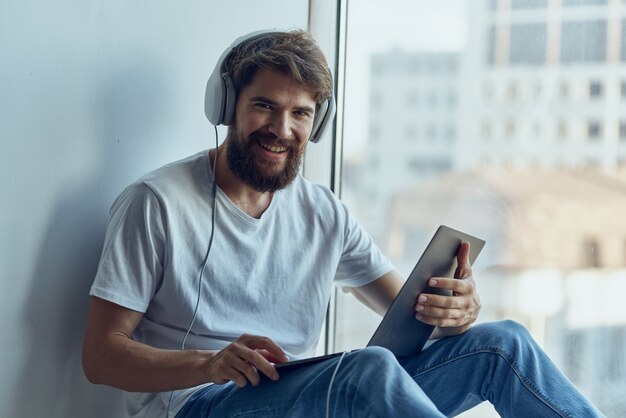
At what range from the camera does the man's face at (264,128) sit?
1566 millimetres

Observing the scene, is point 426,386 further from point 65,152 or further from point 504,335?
point 65,152

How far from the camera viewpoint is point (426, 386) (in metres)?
1.49

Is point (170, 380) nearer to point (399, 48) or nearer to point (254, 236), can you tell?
point (254, 236)

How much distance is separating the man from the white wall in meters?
0.10

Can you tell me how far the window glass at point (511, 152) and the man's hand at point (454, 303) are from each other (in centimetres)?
49

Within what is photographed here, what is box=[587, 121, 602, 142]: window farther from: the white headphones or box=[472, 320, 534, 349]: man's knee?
the white headphones

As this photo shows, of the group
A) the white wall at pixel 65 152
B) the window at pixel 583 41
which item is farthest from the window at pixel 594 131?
the white wall at pixel 65 152

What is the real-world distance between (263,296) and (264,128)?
1.03ft

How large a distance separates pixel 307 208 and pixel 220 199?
0.71ft

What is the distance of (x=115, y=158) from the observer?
1.55 m

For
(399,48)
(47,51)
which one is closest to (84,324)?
(47,51)

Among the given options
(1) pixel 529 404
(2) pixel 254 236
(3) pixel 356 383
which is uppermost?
(2) pixel 254 236

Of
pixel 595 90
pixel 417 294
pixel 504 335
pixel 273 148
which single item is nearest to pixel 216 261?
pixel 273 148

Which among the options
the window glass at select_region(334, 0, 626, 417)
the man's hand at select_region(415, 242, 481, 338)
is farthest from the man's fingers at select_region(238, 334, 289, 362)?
the window glass at select_region(334, 0, 626, 417)
